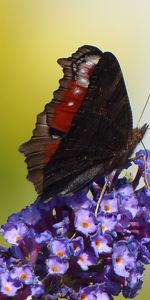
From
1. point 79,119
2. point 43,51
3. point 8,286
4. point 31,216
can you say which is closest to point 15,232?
point 31,216

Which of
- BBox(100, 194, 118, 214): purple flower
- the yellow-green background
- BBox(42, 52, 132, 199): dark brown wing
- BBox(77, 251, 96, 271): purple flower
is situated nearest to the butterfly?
BBox(42, 52, 132, 199): dark brown wing

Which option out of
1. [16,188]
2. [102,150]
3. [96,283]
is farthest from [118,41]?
[96,283]

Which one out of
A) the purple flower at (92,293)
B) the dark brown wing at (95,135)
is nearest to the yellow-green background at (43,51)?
the dark brown wing at (95,135)

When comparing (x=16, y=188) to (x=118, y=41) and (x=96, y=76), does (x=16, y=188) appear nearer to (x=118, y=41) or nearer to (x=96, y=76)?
(x=118, y=41)

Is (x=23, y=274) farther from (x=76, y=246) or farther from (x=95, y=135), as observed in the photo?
(x=95, y=135)

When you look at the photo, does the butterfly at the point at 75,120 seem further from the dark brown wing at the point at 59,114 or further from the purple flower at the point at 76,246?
the purple flower at the point at 76,246

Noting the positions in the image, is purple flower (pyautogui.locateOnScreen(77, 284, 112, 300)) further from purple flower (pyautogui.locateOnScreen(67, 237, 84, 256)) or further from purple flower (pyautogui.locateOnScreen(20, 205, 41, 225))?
purple flower (pyautogui.locateOnScreen(20, 205, 41, 225))
